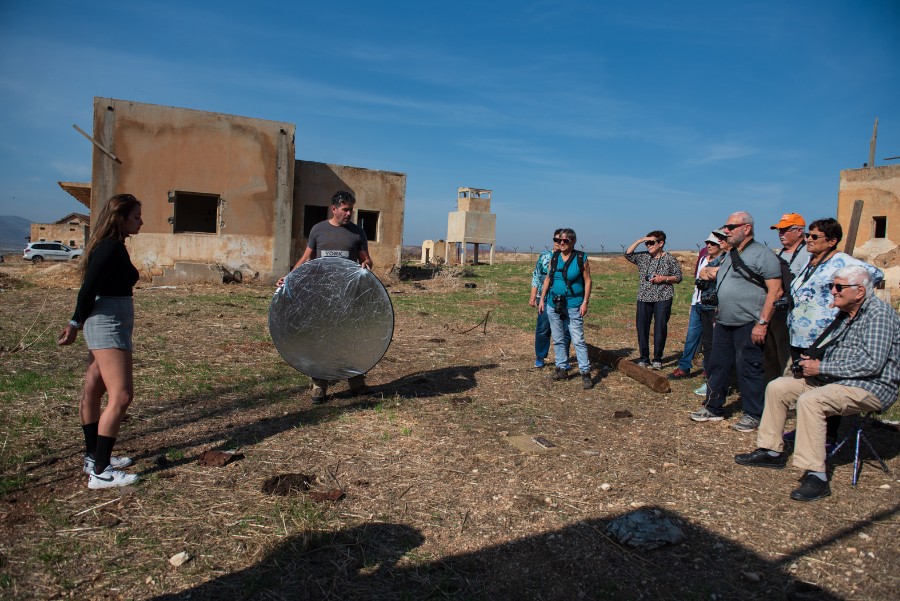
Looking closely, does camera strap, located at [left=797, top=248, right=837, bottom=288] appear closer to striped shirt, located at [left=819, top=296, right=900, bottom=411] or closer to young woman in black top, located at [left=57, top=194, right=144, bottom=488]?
striped shirt, located at [left=819, top=296, right=900, bottom=411]

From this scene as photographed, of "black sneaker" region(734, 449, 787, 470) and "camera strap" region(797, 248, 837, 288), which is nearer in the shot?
"black sneaker" region(734, 449, 787, 470)

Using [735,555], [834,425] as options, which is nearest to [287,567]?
[735,555]

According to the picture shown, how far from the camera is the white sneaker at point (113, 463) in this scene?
4.03m

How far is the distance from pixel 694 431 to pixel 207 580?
14.3ft

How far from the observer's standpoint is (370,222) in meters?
23.0

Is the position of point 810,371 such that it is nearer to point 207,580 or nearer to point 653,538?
point 653,538

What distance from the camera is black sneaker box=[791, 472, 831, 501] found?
418 centimetres

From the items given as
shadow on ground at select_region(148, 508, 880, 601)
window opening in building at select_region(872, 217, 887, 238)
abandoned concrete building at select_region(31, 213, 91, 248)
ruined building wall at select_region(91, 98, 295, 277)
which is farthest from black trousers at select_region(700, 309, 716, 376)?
abandoned concrete building at select_region(31, 213, 91, 248)

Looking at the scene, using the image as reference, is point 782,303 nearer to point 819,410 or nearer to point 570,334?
point 819,410

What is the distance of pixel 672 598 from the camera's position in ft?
10.1

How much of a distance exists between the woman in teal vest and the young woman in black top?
15.2ft

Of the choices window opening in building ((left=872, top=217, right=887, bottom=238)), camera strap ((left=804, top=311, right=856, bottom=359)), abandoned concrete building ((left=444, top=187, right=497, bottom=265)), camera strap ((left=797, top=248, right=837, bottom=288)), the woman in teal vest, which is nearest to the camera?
Answer: camera strap ((left=804, top=311, right=856, bottom=359))

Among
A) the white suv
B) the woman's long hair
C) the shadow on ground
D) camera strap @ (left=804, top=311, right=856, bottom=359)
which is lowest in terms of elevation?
the white suv

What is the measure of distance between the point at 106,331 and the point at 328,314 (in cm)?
199
